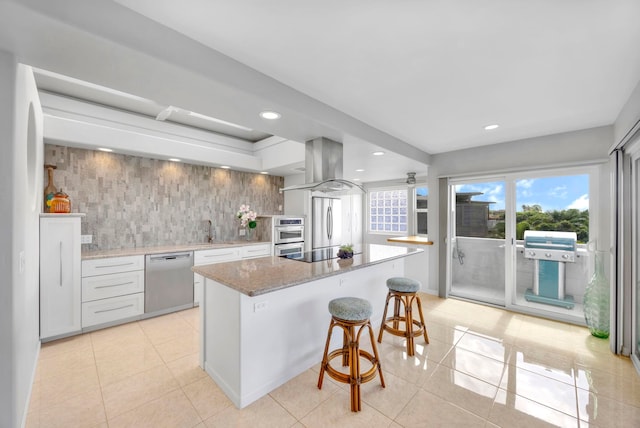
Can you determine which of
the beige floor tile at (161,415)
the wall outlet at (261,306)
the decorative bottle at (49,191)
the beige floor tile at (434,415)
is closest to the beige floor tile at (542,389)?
the beige floor tile at (434,415)

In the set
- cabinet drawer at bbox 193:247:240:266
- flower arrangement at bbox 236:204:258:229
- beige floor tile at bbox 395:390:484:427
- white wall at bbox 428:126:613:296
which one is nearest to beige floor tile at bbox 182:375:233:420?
beige floor tile at bbox 395:390:484:427

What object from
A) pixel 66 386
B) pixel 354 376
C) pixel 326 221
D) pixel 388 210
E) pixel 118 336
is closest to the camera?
pixel 354 376

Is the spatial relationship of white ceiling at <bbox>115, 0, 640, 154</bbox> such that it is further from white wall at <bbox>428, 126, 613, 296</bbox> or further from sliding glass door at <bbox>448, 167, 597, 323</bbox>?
sliding glass door at <bbox>448, 167, 597, 323</bbox>

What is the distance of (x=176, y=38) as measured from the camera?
1483 mm

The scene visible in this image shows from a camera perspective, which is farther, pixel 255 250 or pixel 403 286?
pixel 255 250

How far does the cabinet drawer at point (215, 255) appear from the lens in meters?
3.85

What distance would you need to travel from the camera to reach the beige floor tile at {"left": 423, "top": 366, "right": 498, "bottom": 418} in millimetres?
1897

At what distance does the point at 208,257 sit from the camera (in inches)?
156

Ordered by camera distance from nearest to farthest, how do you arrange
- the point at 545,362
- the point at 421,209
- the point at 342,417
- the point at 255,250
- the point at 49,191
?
the point at 342,417 → the point at 545,362 → the point at 49,191 → the point at 255,250 → the point at 421,209

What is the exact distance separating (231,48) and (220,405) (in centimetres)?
242

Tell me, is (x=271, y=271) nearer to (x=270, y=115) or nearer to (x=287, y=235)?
(x=270, y=115)

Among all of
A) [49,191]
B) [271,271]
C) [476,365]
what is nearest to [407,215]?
[476,365]

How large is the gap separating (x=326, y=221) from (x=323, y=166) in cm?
164

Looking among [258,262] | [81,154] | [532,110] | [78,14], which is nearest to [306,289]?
[258,262]
